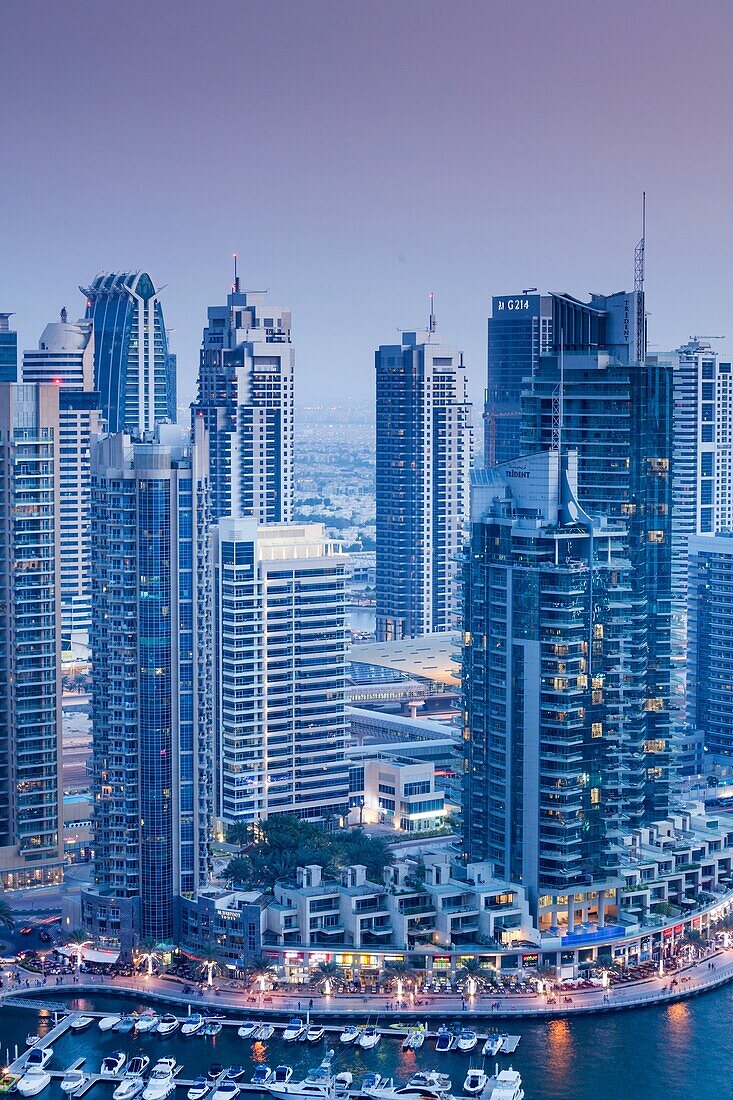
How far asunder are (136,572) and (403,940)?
14.5m

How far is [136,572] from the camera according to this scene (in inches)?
2800

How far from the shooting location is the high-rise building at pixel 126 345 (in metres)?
144

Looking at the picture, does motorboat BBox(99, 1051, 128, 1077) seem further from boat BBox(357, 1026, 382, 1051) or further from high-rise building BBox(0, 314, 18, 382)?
high-rise building BBox(0, 314, 18, 382)

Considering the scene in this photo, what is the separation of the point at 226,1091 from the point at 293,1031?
13.5 feet

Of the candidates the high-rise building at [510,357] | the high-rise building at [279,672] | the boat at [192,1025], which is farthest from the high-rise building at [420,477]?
the boat at [192,1025]

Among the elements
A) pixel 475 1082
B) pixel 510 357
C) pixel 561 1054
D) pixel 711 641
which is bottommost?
pixel 475 1082

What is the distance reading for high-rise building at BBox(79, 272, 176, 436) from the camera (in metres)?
144

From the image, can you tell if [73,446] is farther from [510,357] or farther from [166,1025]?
[166,1025]

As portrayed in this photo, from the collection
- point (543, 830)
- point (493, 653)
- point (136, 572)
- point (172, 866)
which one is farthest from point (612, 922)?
point (136, 572)

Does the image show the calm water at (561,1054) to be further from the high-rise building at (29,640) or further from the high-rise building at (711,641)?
the high-rise building at (711,641)

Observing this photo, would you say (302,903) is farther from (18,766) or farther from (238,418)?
(238,418)

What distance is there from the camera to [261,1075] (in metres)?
61.5

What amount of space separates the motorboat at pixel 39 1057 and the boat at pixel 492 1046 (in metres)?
12.4

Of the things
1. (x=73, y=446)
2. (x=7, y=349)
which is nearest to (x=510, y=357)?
(x=73, y=446)
